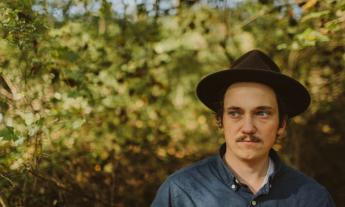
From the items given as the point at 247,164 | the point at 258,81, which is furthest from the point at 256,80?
the point at 247,164

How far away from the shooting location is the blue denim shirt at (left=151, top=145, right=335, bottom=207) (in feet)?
9.33

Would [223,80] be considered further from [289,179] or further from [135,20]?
[135,20]

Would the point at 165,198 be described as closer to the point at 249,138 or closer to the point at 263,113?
the point at 249,138

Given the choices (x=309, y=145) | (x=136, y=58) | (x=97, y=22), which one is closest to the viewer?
(x=97, y=22)

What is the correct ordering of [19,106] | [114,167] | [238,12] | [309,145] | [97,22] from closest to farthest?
1. [19,106]
2. [97,22]
3. [114,167]
4. [238,12]
5. [309,145]

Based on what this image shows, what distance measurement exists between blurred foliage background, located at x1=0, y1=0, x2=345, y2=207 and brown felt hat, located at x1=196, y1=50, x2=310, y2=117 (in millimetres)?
1256

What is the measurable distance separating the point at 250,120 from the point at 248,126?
4cm

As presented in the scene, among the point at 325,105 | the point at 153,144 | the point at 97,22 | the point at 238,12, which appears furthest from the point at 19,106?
the point at 325,105

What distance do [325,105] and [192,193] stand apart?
4662 mm

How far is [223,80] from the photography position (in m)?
3.05

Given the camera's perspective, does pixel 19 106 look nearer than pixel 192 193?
No

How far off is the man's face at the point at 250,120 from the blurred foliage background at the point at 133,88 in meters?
1.40

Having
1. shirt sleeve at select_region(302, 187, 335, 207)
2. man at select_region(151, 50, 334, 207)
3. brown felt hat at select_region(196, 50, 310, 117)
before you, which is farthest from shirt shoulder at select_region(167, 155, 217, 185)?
shirt sleeve at select_region(302, 187, 335, 207)

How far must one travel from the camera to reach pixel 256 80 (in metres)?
2.95
